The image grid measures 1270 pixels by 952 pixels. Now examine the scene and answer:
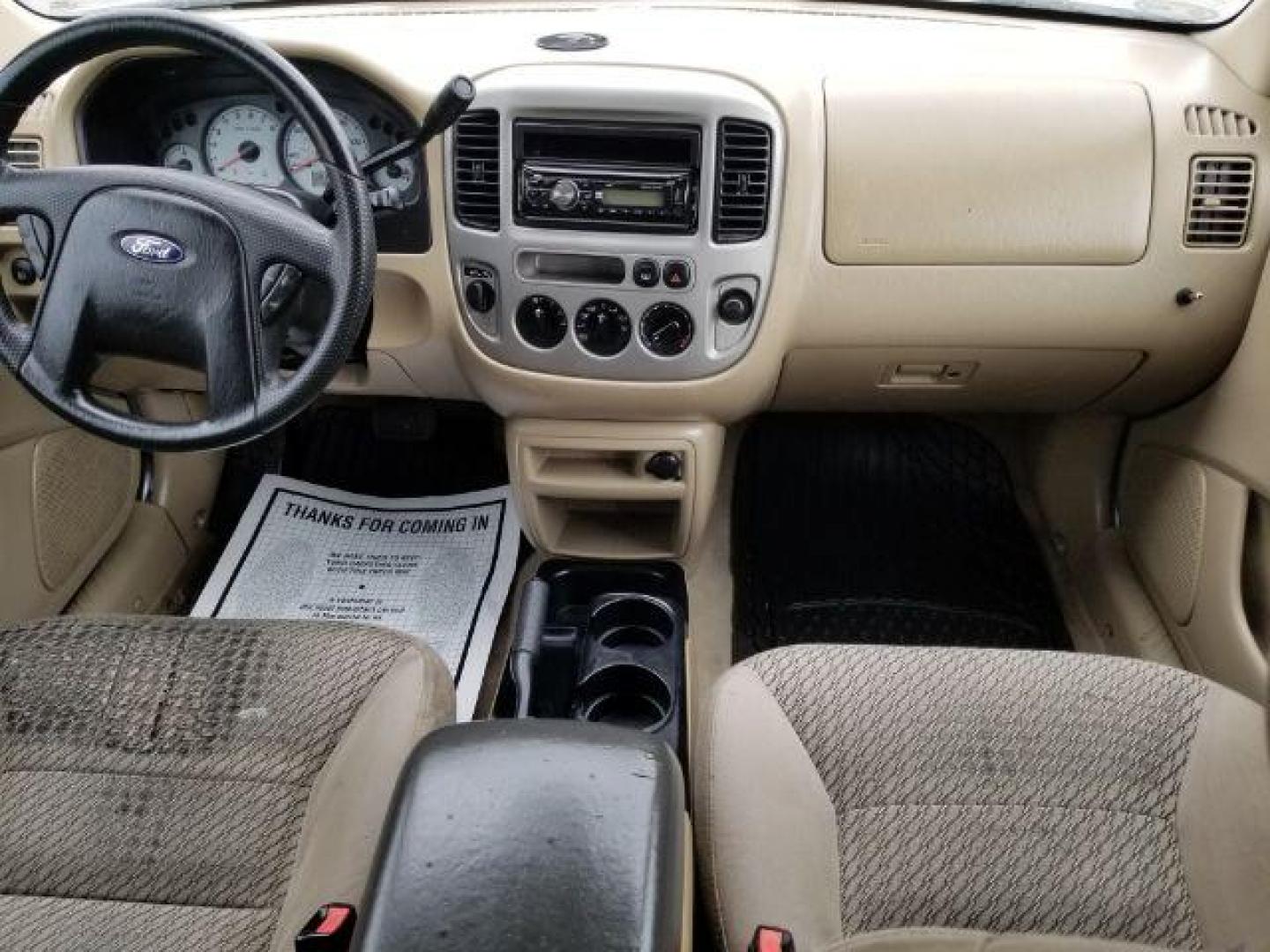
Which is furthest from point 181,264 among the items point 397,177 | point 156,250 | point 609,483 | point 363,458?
point 363,458

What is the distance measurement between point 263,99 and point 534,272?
1.33ft

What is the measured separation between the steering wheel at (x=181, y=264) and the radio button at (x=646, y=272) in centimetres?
39

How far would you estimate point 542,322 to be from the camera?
1.41 metres

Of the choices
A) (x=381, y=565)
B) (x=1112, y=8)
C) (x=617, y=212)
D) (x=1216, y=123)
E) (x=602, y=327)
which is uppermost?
(x=1112, y=8)

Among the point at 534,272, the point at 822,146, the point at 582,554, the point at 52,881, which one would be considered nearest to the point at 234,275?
the point at 534,272

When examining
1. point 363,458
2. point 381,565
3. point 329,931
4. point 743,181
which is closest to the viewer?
point 329,931

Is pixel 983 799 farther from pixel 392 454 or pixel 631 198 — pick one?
pixel 392 454

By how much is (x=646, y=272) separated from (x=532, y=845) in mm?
802

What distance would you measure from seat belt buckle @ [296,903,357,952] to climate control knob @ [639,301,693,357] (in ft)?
2.51

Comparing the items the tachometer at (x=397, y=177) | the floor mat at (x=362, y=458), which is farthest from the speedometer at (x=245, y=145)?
the floor mat at (x=362, y=458)

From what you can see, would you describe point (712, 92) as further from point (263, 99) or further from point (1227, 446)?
point (1227, 446)

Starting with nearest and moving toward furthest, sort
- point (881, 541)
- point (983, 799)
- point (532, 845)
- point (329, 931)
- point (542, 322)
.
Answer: point (532, 845) < point (329, 931) < point (983, 799) < point (542, 322) < point (881, 541)

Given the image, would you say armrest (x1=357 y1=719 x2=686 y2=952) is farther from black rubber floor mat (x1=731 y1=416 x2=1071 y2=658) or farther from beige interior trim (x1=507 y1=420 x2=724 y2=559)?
black rubber floor mat (x1=731 y1=416 x2=1071 y2=658)

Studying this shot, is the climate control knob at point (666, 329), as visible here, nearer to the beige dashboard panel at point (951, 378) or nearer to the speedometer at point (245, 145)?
the beige dashboard panel at point (951, 378)
